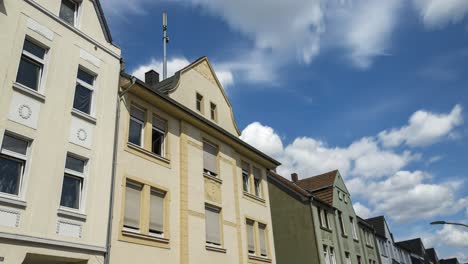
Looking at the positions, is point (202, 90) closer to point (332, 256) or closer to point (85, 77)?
point (85, 77)

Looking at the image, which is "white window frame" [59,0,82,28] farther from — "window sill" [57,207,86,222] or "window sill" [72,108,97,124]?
"window sill" [57,207,86,222]

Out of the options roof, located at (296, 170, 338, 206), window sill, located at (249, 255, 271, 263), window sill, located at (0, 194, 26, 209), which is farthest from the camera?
roof, located at (296, 170, 338, 206)

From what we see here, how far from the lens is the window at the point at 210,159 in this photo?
18656 millimetres

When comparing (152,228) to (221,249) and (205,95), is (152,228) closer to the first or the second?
(221,249)

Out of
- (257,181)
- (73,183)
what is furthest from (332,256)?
(73,183)

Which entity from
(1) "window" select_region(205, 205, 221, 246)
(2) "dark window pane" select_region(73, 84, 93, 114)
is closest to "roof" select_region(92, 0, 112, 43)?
(2) "dark window pane" select_region(73, 84, 93, 114)

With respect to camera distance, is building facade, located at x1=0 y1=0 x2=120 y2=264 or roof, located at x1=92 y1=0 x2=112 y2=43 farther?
roof, located at x1=92 y1=0 x2=112 y2=43

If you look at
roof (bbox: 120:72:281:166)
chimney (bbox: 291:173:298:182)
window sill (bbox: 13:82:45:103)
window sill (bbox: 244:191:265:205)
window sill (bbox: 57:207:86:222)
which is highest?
chimney (bbox: 291:173:298:182)

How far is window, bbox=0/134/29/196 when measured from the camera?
1018 cm

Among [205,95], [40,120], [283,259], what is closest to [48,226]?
[40,120]

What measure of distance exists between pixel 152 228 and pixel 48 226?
14.4 ft

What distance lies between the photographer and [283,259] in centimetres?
2877

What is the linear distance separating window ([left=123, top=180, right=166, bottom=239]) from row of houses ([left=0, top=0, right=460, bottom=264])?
0.04 metres

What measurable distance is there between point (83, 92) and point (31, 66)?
188 centimetres
